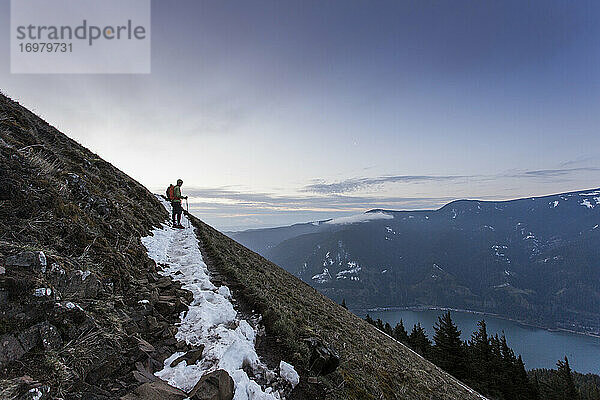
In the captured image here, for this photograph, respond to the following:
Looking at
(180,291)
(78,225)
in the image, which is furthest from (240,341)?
(78,225)

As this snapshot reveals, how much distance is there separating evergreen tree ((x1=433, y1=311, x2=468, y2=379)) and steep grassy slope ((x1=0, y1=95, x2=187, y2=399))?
42986 millimetres

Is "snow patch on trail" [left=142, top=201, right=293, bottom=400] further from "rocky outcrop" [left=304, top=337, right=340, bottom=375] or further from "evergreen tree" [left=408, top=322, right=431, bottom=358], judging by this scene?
"evergreen tree" [left=408, top=322, right=431, bottom=358]

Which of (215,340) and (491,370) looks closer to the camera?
(215,340)

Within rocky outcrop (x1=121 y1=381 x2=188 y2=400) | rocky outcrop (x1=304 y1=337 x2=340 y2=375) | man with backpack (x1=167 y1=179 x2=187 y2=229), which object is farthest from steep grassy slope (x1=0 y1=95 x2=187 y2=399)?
man with backpack (x1=167 y1=179 x2=187 y2=229)

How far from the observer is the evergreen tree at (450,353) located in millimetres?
38719

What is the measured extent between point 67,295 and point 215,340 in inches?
120

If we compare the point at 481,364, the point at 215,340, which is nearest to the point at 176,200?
the point at 215,340

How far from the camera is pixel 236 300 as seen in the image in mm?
8922

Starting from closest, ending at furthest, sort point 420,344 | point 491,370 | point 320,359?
point 320,359 → point 491,370 → point 420,344

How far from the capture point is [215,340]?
612 centimetres

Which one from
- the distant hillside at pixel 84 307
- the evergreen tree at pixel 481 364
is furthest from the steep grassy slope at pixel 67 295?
the evergreen tree at pixel 481 364

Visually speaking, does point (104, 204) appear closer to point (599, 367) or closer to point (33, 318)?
point (33, 318)

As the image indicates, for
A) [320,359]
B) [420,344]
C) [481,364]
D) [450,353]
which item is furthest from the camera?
[420,344]

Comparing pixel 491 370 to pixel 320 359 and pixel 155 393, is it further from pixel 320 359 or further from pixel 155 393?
pixel 155 393
